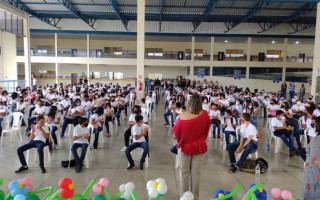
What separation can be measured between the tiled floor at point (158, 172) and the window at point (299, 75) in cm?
2053

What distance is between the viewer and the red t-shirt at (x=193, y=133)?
3035mm

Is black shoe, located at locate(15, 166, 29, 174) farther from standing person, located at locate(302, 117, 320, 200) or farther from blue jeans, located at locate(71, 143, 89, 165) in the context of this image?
standing person, located at locate(302, 117, 320, 200)

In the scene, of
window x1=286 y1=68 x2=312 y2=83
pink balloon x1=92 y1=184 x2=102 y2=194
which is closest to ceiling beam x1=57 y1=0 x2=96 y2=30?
pink balloon x1=92 y1=184 x2=102 y2=194

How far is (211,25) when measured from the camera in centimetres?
2178

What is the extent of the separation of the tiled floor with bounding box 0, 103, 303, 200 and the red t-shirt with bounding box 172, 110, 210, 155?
45.5 inches

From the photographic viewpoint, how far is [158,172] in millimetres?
4773

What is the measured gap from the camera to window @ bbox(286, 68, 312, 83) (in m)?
23.5

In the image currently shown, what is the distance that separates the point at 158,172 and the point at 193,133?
2058mm

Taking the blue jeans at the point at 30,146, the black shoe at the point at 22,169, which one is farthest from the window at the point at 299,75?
the black shoe at the point at 22,169

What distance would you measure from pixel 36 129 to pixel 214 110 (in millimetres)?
4972

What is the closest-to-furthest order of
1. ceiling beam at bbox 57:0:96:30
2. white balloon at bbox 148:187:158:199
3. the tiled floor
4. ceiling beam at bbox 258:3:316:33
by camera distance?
1. white balloon at bbox 148:187:158:199
2. the tiled floor
3. ceiling beam at bbox 57:0:96:30
4. ceiling beam at bbox 258:3:316:33

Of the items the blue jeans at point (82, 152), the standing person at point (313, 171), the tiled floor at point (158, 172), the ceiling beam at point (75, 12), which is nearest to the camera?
the standing person at point (313, 171)

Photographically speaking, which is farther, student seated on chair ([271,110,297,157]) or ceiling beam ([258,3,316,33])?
ceiling beam ([258,3,316,33])

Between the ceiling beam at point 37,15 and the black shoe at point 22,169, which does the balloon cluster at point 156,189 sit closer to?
the black shoe at point 22,169
